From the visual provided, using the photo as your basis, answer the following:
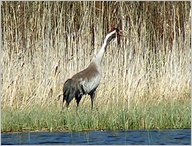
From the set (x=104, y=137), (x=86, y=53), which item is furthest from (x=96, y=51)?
(x=104, y=137)

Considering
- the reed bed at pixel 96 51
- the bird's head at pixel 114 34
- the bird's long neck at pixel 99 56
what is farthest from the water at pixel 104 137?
the bird's head at pixel 114 34

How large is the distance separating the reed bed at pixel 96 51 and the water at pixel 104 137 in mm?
712

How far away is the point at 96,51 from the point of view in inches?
345

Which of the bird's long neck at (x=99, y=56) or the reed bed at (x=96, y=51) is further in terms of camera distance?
the bird's long neck at (x=99, y=56)

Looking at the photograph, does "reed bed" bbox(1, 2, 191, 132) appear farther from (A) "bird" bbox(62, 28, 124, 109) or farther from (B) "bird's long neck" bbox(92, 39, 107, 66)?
(B) "bird's long neck" bbox(92, 39, 107, 66)

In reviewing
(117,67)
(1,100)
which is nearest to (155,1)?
(117,67)

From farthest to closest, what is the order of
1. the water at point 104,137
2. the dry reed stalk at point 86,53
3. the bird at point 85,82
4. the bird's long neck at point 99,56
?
the bird's long neck at point 99,56, the dry reed stalk at point 86,53, the bird at point 85,82, the water at point 104,137

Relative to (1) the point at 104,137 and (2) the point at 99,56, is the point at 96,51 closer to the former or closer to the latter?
(2) the point at 99,56

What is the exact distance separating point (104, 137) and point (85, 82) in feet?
5.57

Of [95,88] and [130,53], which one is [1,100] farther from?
[130,53]

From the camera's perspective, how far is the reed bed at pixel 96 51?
26.4 feet

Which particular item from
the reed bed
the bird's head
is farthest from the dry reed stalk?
the bird's head

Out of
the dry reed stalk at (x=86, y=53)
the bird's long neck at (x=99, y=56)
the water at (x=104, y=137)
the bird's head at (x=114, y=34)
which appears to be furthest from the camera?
the bird's head at (x=114, y=34)

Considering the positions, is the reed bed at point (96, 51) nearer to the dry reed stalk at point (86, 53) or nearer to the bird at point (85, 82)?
the dry reed stalk at point (86, 53)
